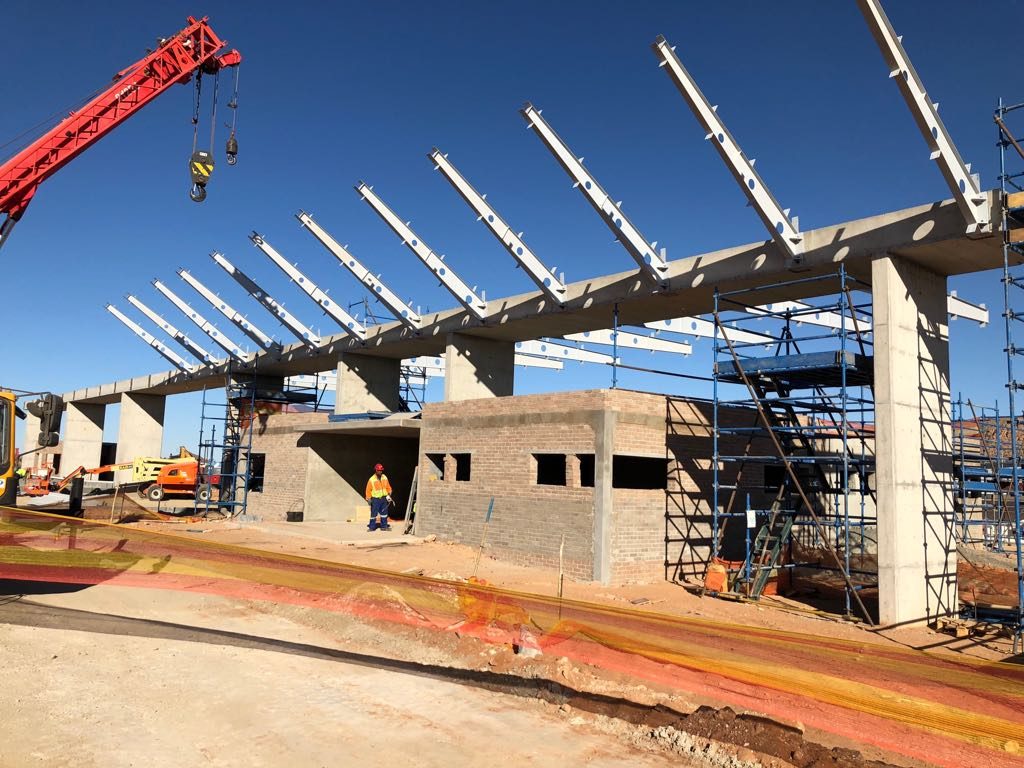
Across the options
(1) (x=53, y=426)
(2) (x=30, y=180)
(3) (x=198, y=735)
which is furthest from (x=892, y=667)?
(2) (x=30, y=180)

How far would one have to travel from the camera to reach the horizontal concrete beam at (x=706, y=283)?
1363 cm

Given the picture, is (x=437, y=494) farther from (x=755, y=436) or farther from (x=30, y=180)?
(x=30, y=180)

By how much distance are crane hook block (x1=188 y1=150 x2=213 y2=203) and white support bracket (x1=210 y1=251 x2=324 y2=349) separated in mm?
8652

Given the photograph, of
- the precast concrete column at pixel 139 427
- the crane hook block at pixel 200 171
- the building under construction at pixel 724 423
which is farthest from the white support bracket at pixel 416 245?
the precast concrete column at pixel 139 427

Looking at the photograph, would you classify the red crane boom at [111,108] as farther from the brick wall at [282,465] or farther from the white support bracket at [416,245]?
the brick wall at [282,465]

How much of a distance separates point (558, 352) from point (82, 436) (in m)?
38.0

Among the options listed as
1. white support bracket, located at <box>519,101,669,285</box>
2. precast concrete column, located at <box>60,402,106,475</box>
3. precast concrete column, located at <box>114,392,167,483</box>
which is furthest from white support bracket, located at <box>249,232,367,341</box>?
precast concrete column, located at <box>60,402,106,475</box>

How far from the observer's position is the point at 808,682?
6.47 m

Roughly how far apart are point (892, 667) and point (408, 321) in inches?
789

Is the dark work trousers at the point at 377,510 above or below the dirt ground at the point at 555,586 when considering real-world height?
above

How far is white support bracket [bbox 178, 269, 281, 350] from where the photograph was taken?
3147 centimetres

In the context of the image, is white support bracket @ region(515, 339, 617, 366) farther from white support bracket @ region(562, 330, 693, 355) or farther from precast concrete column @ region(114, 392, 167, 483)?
precast concrete column @ region(114, 392, 167, 483)

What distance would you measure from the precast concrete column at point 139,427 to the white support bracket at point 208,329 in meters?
15.2

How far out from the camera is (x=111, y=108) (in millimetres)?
18562
